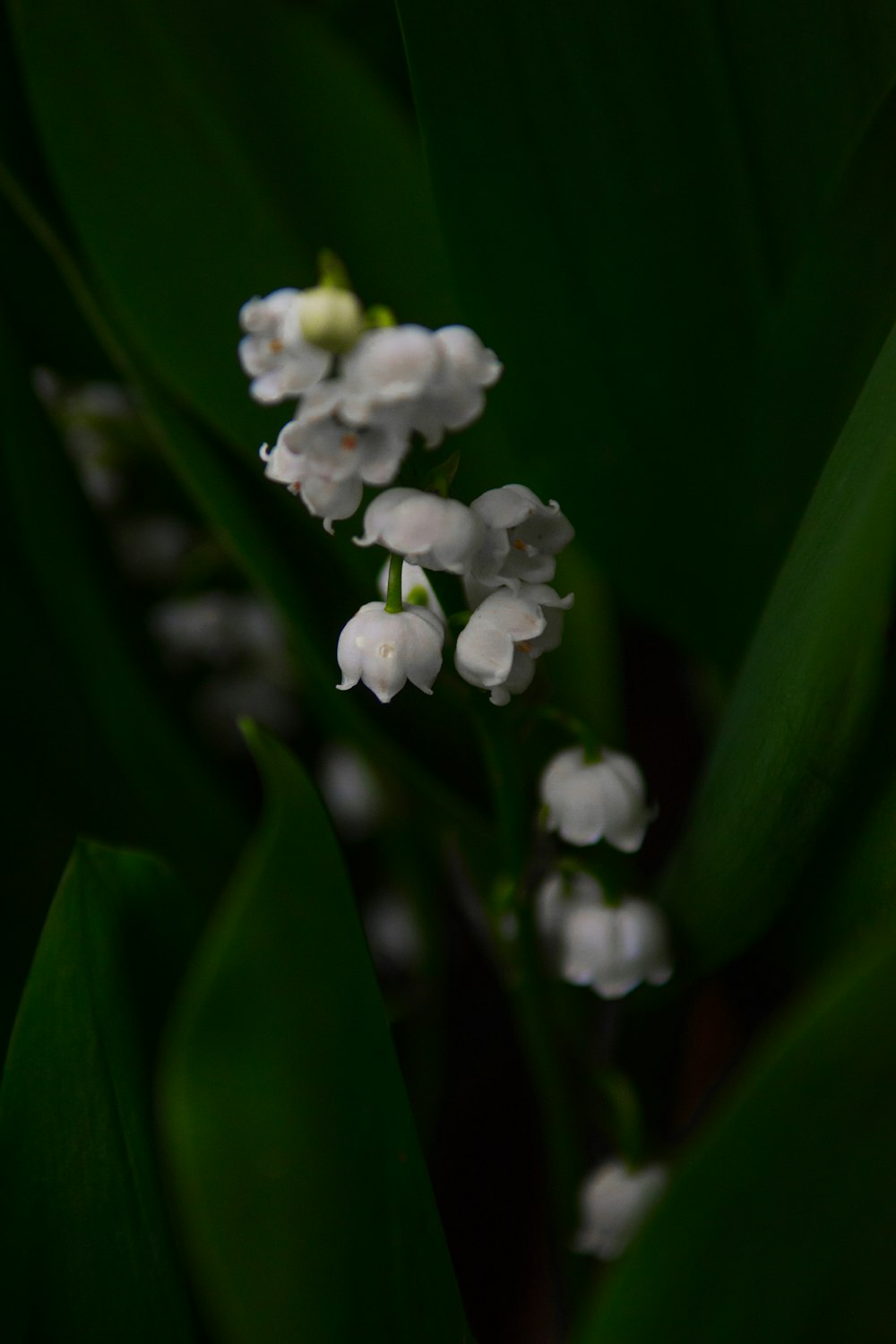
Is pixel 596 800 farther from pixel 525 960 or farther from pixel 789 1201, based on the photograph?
pixel 789 1201

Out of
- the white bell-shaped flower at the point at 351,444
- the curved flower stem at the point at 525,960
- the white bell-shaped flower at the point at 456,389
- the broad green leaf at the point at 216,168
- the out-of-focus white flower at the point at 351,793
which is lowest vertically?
the curved flower stem at the point at 525,960

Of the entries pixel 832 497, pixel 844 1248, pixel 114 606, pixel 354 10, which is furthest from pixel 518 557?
pixel 354 10

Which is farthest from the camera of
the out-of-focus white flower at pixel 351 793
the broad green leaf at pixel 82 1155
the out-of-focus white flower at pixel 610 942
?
the out-of-focus white flower at pixel 351 793

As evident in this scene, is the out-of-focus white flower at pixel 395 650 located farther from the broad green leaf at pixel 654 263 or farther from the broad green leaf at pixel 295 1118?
the broad green leaf at pixel 654 263

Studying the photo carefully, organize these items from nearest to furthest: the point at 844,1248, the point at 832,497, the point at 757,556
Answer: the point at 844,1248, the point at 832,497, the point at 757,556

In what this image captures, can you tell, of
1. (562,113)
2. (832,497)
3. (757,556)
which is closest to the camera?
(832,497)

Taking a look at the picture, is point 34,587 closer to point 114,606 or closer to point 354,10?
point 114,606

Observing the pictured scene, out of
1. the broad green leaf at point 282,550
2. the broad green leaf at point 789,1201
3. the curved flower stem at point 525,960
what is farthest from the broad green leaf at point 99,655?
the broad green leaf at point 789,1201

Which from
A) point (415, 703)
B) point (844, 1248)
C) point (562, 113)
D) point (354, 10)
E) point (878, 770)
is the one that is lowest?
point (844, 1248)
